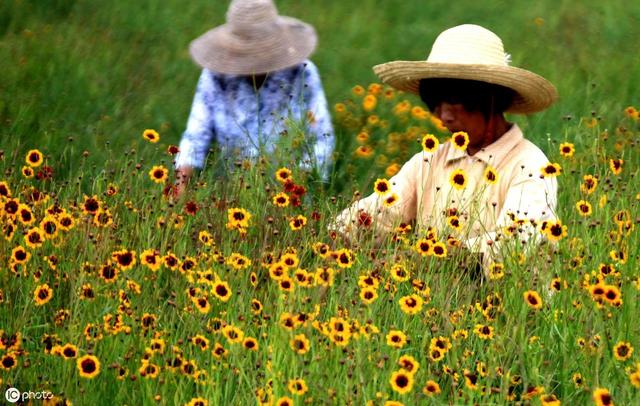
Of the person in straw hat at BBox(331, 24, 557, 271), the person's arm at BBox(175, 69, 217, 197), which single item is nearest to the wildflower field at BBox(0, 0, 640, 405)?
the person in straw hat at BBox(331, 24, 557, 271)

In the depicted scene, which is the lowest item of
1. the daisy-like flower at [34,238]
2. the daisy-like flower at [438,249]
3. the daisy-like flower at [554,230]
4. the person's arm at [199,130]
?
the person's arm at [199,130]

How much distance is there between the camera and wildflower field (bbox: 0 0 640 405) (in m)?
2.86

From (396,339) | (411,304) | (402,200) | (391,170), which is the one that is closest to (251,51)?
(391,170)

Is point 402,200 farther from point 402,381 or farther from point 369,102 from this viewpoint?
point 402,381

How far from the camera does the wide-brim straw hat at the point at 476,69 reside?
4.18m

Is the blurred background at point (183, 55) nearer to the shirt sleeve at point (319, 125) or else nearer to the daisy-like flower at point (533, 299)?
the shirt sleeve at point (319, 125)

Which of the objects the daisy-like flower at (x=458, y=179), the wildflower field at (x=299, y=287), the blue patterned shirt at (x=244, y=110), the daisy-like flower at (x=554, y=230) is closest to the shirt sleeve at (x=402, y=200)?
the wildflower field at (x=299, y=287)

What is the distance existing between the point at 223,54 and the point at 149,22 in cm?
306

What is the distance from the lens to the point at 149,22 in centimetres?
830

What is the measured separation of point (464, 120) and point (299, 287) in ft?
4.58

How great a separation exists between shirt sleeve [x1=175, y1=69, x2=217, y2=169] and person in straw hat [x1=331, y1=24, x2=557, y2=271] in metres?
1.14

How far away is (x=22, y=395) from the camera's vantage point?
112 inches

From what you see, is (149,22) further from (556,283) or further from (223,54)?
(556,283)

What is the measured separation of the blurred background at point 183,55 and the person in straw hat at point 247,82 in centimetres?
34
